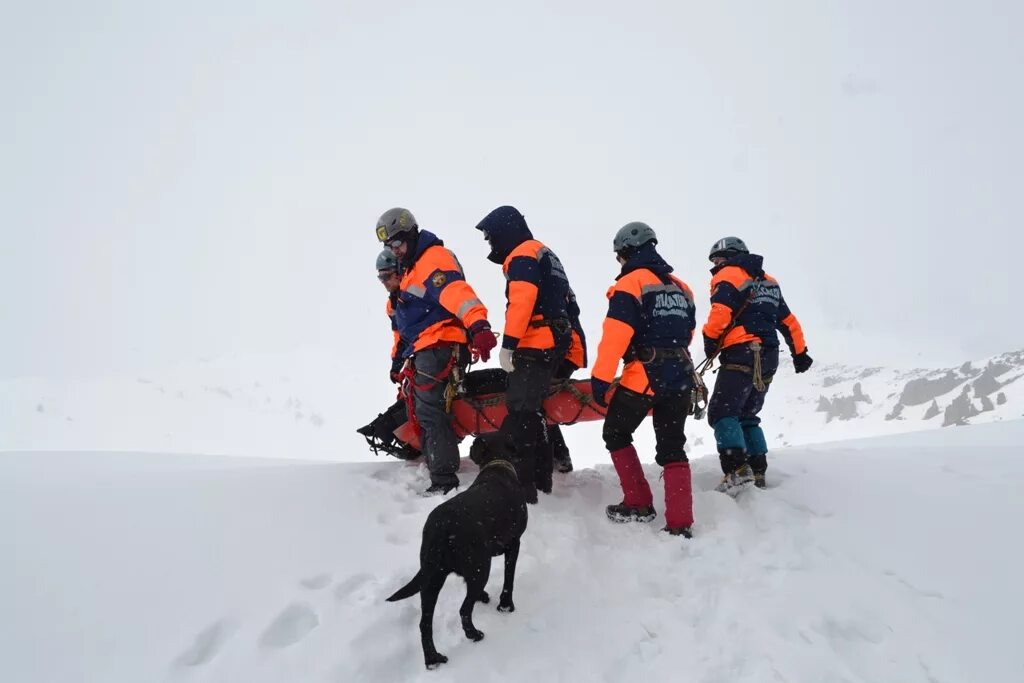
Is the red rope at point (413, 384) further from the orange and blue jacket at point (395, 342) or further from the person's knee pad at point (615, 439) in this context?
the person's knee pad at point (615, 439)

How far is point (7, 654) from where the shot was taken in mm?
2484

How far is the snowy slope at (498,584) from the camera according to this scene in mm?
2826

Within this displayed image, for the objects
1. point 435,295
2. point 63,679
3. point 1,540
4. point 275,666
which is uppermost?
point 435,295

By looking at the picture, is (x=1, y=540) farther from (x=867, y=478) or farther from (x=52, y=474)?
(x=867, y=478)

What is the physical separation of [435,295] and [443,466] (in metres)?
1.52

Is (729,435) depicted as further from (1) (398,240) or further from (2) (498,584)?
(1) (398,240)

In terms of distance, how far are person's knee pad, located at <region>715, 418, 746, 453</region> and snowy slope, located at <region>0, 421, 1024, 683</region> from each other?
532 millimetres

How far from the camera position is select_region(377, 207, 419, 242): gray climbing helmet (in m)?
5.14

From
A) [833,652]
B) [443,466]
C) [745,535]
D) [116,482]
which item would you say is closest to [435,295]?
[443,466]

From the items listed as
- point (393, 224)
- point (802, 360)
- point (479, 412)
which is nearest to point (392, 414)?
point (479, 412)

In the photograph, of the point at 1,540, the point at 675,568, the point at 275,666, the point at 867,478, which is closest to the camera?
the point at 275,666

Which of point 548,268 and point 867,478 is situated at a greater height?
point 548,268

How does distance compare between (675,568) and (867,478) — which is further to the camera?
(867,478)

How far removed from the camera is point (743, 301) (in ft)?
18.5
